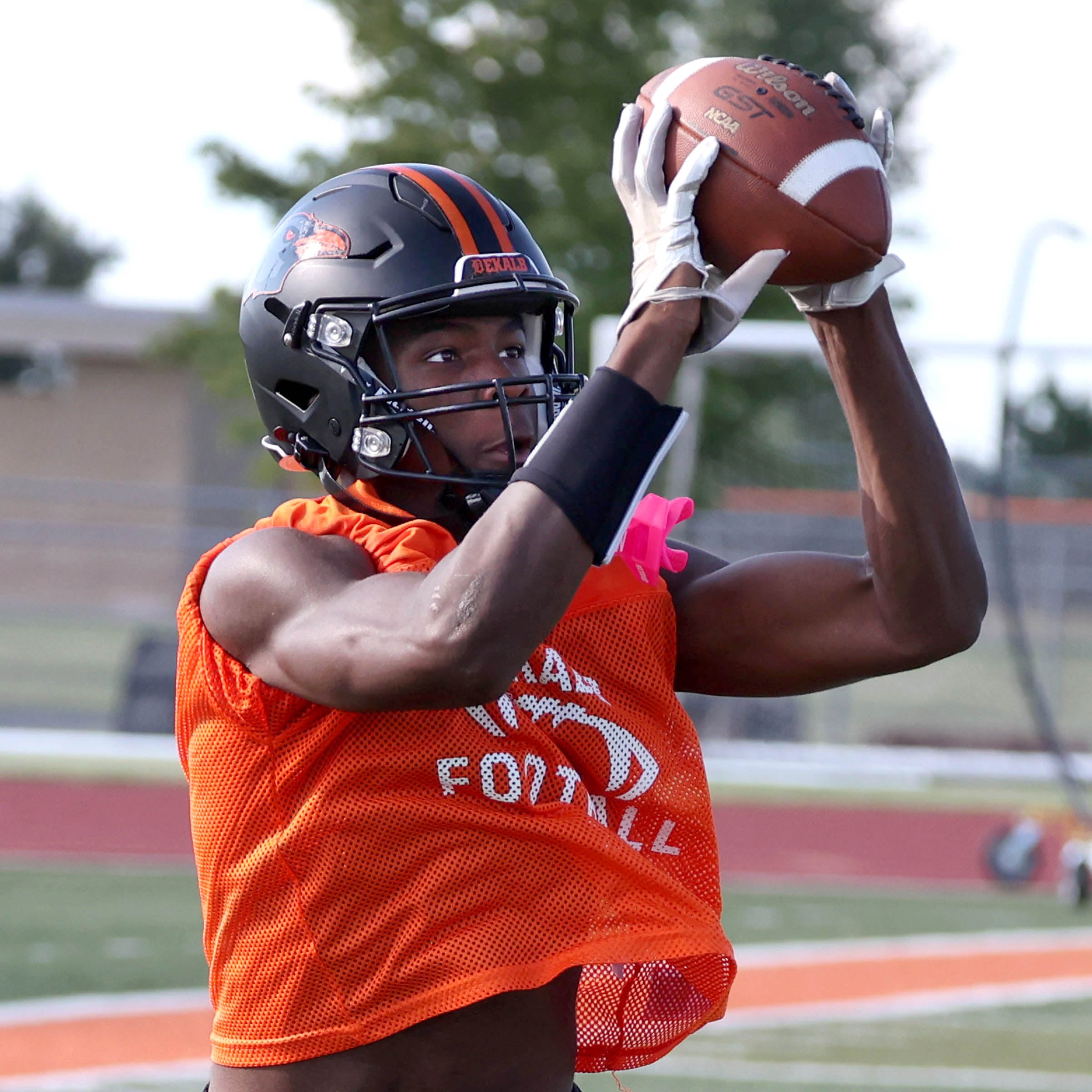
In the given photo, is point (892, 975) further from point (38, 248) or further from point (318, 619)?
point (38, 248)

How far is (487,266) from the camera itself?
2133mm

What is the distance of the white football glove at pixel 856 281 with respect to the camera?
2.06m

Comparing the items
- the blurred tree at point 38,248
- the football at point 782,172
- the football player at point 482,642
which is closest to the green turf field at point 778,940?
the football player at point 482,642

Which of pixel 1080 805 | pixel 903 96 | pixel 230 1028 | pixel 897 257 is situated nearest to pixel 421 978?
pixel 230 1028

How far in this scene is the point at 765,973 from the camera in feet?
23.2

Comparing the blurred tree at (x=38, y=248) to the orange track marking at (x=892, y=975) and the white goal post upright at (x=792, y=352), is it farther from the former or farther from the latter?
the orange track marking at (x=892, y=975)

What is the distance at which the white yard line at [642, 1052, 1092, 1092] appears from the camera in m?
5.48

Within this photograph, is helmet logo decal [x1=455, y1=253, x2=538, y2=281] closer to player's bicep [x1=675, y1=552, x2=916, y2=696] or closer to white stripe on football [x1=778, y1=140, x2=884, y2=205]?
white stripe on football [x1=778, y1=140, x2=884, y2=205]

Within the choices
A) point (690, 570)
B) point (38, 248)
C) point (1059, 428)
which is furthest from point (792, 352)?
point (38, 248)

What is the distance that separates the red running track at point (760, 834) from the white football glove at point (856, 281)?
27.2 ft

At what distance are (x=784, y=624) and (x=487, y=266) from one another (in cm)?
62

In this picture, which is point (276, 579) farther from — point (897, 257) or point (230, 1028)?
point (897, 257)

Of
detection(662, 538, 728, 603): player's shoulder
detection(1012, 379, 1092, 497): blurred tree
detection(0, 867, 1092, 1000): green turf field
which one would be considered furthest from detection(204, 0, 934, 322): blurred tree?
detection(662, 538, 728, 603): player's shoulder

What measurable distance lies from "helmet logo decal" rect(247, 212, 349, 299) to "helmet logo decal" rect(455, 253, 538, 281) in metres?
0.16
